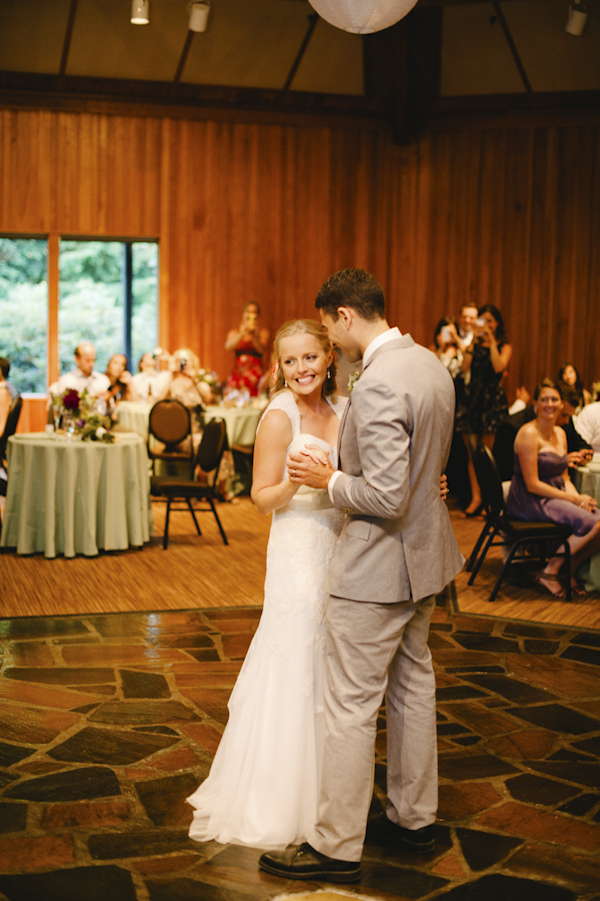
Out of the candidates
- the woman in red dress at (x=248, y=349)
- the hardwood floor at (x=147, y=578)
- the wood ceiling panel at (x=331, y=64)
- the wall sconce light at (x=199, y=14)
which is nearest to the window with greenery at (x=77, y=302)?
the woman in red dress at (x=248, y=349)

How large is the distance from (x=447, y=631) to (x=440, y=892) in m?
2.49

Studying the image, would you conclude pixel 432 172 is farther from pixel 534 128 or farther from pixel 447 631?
pixel 447 631

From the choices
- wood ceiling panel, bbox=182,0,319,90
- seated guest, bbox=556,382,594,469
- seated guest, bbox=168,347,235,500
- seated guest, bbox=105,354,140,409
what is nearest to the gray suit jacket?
seated guest, bbox=556,382,594,469

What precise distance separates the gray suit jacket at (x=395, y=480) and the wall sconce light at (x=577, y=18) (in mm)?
8133

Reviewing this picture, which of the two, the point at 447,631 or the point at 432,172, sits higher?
the point at 432,172

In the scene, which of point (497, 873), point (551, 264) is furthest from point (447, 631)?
point (551, 264)

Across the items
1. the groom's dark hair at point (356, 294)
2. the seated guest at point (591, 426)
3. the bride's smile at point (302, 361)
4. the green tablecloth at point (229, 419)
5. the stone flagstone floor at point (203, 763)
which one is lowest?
the stone flagstone floor at point (203, 763)

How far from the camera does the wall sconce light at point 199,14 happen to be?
30.3 ft

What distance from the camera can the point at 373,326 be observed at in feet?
7.97

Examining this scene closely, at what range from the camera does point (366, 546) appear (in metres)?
2.38

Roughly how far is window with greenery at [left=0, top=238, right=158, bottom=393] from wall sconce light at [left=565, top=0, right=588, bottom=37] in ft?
16.5

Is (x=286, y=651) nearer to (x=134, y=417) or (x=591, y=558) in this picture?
(x=591, y=558)

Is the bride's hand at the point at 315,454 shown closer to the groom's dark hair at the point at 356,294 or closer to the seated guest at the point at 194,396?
the groom's dark hair at the point at 356,294

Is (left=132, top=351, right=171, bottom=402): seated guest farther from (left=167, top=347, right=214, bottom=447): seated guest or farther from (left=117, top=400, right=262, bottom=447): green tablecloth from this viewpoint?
(left=117, top=400, right=262, bottom=447): green tablecloth
